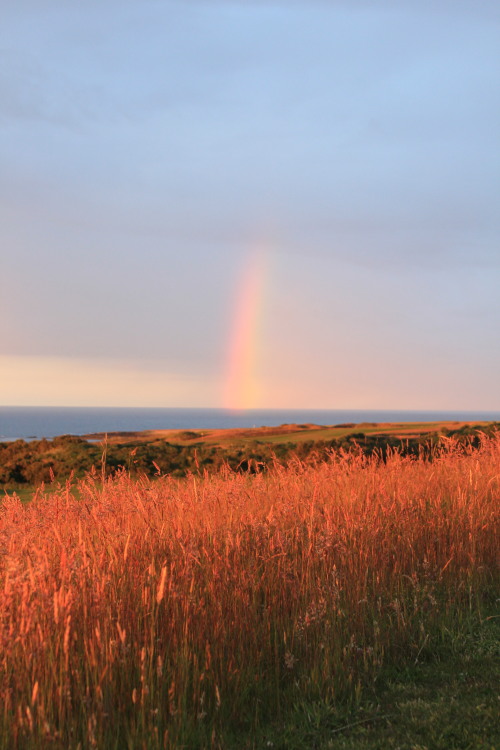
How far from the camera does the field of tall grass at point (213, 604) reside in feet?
10.9

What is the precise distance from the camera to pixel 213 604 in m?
4.18

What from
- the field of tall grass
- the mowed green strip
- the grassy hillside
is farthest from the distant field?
the mowed green strip

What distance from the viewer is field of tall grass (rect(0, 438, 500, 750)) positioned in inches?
131

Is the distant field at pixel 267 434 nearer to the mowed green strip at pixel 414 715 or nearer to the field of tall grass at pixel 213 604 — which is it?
the field of tall grass at pixel 213 604

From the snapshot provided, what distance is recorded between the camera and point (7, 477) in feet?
47.0

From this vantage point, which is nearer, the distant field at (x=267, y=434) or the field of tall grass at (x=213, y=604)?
the field of tall grass at (x=213, y=604)

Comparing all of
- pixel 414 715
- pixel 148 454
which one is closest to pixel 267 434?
pixel 148 454

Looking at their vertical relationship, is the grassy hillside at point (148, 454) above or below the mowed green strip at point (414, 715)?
above

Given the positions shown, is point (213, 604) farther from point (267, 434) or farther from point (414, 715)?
point (267, 434)

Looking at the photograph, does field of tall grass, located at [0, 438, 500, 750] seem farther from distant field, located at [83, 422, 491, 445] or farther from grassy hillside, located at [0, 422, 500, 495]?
distant field, located at [83, 422, 491, 445]

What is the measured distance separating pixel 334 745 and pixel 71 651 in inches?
63.9

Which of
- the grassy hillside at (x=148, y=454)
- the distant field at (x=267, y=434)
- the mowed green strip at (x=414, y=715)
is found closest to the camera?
the mowed green strip at (x=414, y=715)

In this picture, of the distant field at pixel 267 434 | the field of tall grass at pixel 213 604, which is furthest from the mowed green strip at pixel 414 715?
the distant field at pixel 267 434

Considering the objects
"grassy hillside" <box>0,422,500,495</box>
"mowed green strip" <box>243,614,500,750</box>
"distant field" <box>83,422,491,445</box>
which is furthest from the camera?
"distant field" <box>83,422,491,445</box>
